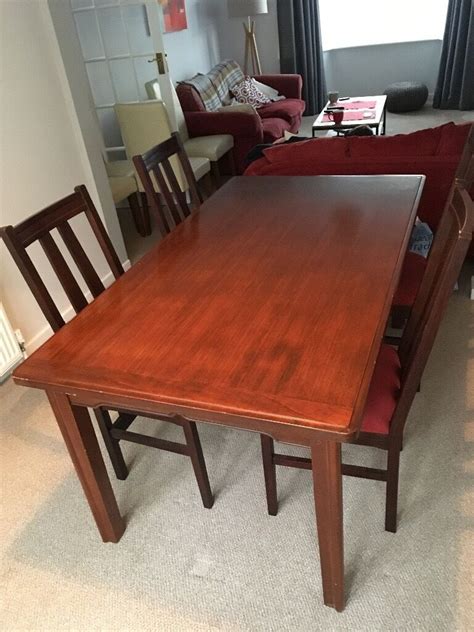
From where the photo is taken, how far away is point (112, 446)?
1.79 m

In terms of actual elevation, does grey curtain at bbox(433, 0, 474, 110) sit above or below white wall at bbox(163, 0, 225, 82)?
below

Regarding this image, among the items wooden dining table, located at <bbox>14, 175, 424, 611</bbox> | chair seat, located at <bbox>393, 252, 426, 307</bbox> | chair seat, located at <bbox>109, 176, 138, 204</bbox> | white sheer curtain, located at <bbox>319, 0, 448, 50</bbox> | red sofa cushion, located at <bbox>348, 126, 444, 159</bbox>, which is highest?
white sheer curtain, located at <bbox>319, 0, 448, 50</bbox>

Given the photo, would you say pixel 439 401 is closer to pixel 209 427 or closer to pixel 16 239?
pixel 209 427

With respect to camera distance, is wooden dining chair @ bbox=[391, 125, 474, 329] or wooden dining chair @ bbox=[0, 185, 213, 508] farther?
wooden dining chair @ bbox=[391, 125, 474, 329]

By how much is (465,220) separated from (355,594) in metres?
1.03

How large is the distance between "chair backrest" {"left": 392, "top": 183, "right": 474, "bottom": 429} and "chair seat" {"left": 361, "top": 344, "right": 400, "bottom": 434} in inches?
1.0

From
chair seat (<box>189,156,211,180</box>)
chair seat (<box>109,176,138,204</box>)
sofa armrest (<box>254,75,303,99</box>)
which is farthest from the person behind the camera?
sofa armrest (<box>254,75,303,99</box>)

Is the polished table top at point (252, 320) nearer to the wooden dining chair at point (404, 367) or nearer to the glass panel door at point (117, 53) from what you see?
the wooden dining chair at point (404, 367)

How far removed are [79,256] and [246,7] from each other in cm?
491

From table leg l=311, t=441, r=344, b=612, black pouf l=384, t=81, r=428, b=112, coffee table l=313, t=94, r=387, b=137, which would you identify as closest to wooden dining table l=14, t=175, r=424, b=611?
table leg l=311, t=441, r=344, b=612

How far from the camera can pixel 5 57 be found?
7.49ft

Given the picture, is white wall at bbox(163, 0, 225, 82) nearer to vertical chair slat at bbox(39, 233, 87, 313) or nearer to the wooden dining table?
the wooden dining table

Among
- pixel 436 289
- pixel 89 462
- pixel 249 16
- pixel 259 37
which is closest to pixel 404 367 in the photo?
pixel 436 289

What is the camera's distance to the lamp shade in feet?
17.8
